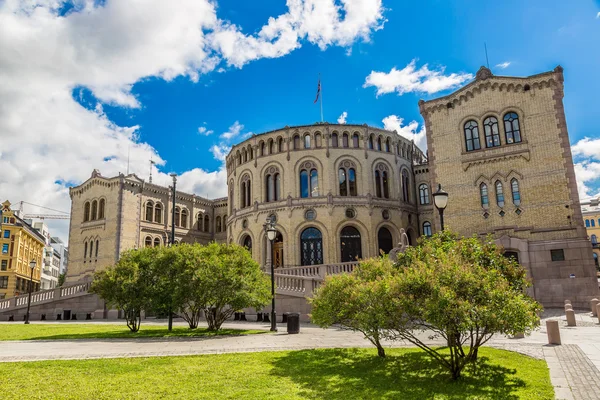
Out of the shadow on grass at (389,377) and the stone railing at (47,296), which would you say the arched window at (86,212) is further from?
the shadow on grass at (389,377)

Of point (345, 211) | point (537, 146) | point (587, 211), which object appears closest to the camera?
point (537, 146)

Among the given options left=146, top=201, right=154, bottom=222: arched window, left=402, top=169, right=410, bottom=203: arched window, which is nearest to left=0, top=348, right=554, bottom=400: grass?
left=402, top=169, right=410, bottom=203: arched window

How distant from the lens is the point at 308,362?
37.2 feet

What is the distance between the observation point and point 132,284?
2031 cm

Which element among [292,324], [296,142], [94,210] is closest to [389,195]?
[296,142]

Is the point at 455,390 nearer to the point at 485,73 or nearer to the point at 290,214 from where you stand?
the point at 485,73

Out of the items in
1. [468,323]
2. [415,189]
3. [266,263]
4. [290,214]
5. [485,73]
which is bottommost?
[468,323]

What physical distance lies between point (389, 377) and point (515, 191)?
922 inches

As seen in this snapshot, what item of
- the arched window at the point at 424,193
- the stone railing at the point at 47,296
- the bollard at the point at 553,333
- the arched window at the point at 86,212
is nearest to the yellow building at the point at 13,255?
the arched window at the point at 86,212

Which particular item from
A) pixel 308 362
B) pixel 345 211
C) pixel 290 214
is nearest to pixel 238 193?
pixel 290 214

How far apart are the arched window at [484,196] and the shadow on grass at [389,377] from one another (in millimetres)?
20007

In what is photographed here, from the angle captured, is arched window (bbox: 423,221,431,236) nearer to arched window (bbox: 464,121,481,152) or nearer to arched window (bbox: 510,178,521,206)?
arched window (bbox: 464,121,481,152)

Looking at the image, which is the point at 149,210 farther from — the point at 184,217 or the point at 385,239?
the point at 385,239

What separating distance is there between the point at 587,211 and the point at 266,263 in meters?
69.8
